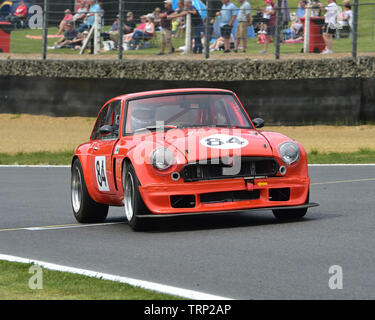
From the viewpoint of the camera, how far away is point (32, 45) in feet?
90.8

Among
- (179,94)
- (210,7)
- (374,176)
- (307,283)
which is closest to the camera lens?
(307,283)

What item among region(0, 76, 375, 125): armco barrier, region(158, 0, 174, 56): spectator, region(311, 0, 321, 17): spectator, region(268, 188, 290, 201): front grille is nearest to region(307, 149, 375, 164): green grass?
region(0, 76, 375, 125): armco barrier

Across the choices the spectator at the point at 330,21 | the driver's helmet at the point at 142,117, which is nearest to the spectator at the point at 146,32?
the spectator at the point at 330,21

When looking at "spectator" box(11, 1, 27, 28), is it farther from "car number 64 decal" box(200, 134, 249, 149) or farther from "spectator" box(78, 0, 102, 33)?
"car number 64 decal" box(200, 134, 249, 149)

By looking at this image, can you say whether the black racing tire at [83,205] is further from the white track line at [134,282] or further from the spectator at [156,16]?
the spectator at [156,16]

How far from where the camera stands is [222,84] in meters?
24.0

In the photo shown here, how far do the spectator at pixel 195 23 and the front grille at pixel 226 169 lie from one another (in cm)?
1599

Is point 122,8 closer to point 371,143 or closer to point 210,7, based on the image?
point 210,7

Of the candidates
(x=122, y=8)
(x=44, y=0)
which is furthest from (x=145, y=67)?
(x=44, y=0)

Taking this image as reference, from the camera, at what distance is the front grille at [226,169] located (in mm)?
9312

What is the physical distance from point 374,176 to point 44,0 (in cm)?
1373

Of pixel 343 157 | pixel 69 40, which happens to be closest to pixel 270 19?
pixel 343 157

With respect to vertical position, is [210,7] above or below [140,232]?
above

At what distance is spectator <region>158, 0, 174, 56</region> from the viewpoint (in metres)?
25.5
